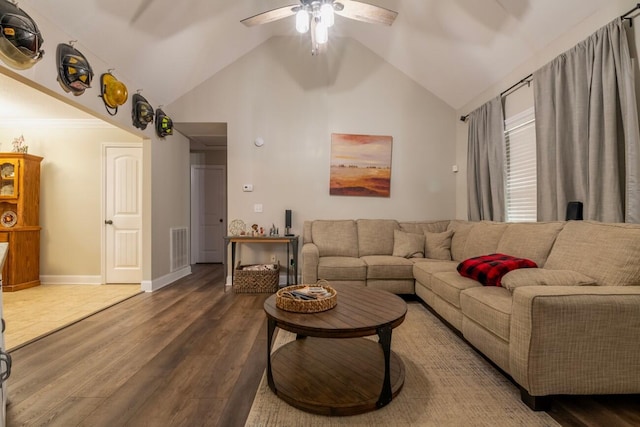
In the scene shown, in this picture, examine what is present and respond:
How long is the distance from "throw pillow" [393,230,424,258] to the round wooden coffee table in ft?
5.64

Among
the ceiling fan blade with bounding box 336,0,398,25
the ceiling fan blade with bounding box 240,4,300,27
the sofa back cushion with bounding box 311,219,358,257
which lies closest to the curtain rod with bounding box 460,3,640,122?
the ceiling fan blade with bounding box 336,0,398,25

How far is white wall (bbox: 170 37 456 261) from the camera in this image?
4.29m

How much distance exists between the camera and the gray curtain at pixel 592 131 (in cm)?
204

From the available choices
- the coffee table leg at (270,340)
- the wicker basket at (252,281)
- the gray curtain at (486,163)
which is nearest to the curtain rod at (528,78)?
the gray curtain at (486,163)

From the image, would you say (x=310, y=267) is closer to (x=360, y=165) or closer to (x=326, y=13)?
(x=360, y=165)

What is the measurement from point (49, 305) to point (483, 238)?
186 inches

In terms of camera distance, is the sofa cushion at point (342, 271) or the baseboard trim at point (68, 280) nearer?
the sofa cushion at point (342, 271)

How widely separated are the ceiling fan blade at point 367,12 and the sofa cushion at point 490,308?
2.25m

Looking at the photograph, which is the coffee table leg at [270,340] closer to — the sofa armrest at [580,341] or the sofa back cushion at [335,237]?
the sofa armrest at [580,341]

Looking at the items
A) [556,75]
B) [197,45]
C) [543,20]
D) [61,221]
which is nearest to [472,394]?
[556,75]

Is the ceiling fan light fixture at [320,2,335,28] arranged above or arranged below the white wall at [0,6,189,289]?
above

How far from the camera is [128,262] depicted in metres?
4.31

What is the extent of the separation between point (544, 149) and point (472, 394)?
2235mm

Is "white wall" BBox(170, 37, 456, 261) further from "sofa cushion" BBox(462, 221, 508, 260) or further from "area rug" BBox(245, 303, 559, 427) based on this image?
"area rug" BBox(245, 303, 559, 427)
